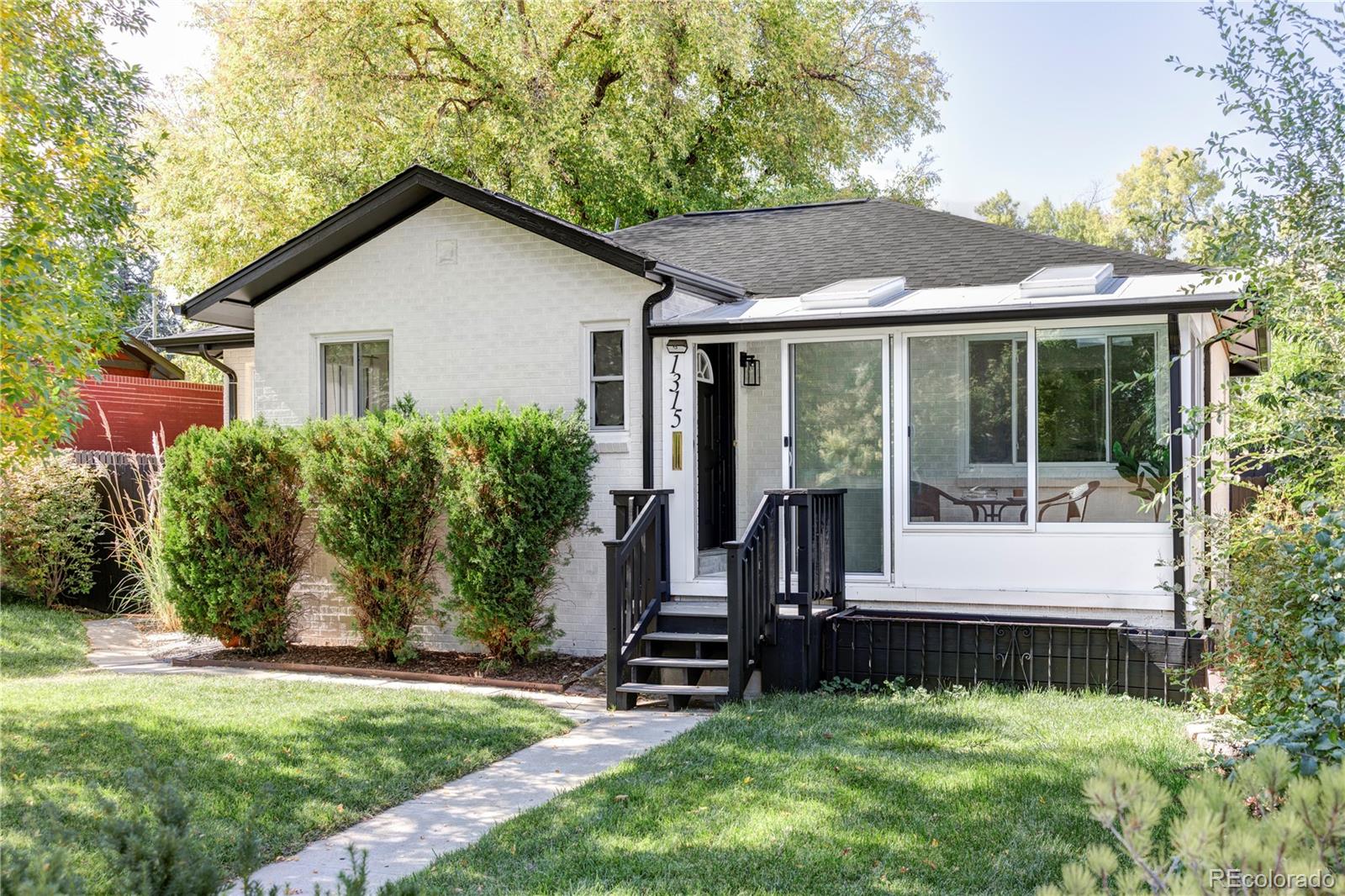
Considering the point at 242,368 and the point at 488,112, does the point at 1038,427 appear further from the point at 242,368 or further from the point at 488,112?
the point at 488,112

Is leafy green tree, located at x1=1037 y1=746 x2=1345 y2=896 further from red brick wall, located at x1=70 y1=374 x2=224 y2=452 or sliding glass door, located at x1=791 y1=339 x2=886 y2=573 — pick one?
red brick wall, located at x1=70 y1=374 x2=224 y2=452

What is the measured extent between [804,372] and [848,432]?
65 centimetres

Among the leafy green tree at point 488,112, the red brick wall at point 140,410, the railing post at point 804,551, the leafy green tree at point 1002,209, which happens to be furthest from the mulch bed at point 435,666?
the leafy green tree at point 1002,209

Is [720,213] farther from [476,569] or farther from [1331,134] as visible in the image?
[1331,134]

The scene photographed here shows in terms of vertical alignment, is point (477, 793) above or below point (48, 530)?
below

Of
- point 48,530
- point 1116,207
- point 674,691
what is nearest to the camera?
point 674,691

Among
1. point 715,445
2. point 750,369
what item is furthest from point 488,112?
point 715,445

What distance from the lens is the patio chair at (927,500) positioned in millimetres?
9289

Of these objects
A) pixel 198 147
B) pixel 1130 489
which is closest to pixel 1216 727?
pixel 1130 489

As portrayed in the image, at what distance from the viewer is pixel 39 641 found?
1077 cm

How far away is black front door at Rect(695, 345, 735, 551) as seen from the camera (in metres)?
10.4

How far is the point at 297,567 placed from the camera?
10.6 m

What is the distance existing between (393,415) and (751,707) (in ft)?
13.9

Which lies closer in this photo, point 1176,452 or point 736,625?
point 736,625
